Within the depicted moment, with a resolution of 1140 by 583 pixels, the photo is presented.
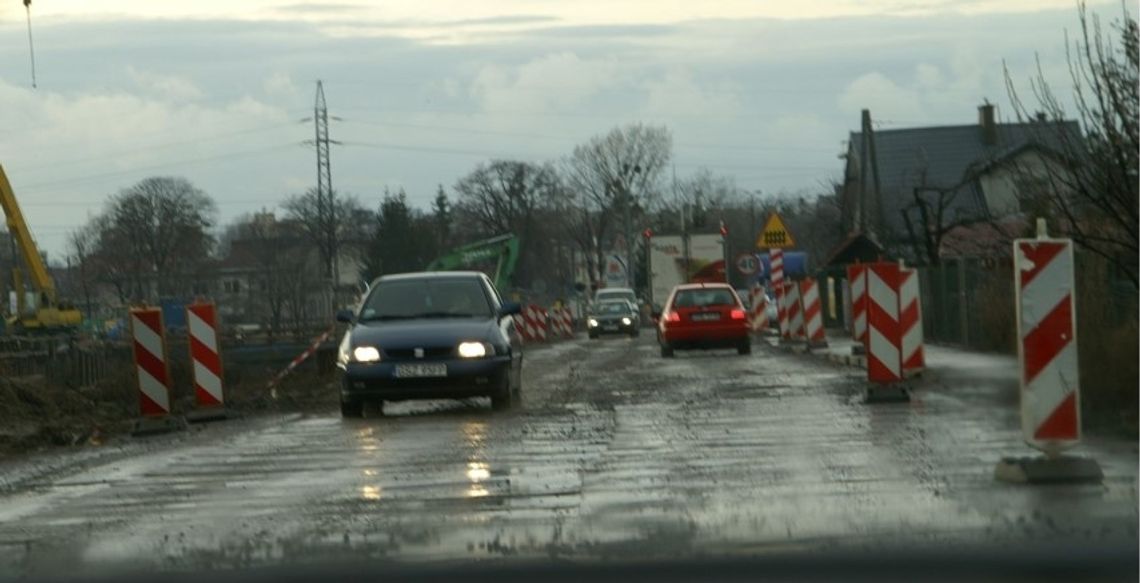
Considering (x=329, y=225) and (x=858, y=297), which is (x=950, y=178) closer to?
(x=329, y=225)

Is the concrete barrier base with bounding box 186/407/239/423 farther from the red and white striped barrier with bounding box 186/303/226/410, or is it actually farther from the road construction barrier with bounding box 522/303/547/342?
the road construction barrier with bounding box 522/303/547/342

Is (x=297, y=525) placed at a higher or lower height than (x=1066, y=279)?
lower

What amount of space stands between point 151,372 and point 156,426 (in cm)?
60

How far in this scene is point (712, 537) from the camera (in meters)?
8.69

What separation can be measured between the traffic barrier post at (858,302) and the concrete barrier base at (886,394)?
3.26m

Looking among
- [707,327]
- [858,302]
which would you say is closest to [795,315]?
[707,327]

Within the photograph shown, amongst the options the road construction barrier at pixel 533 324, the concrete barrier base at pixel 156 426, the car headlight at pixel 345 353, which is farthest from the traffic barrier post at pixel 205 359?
the road construction barrier at pixel 533 324

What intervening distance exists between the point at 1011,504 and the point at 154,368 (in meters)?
10.7

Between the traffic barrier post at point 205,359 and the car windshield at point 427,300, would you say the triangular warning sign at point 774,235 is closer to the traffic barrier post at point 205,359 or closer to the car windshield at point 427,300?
the car windshield at point 427,300

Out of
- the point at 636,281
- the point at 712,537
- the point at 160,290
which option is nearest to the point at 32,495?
the point at 712,537

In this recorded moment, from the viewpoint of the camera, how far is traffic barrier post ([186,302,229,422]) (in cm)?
1959

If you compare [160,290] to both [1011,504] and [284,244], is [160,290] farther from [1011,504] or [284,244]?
[1011,504]

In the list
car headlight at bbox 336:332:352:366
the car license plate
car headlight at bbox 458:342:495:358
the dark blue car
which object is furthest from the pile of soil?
car headlight at bbox 458:342:495:358

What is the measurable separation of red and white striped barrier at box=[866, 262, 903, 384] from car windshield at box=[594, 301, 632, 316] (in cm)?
4777
